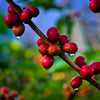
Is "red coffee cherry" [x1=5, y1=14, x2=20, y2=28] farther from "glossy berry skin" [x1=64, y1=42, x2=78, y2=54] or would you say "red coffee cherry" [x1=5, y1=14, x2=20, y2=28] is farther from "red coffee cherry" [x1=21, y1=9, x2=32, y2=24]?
"glossy berry skin" [x1=64, y1=42, x2=78, y2=54]

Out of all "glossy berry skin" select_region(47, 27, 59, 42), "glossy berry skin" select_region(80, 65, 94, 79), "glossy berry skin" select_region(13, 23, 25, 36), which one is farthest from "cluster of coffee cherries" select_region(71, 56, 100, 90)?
"glossy berry skin" select_region(13, 23, 25, 36)

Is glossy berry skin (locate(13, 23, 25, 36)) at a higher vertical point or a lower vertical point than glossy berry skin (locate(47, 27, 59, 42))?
higher

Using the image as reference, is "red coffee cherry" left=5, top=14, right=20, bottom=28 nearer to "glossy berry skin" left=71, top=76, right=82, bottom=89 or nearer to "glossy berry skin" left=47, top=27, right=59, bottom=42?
"glossy berry skin" left=47, top=27, right=59, bottom=42

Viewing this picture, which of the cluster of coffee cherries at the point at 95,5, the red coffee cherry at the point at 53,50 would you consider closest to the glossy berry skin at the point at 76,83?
the red coffee cherry at the point at 53,50

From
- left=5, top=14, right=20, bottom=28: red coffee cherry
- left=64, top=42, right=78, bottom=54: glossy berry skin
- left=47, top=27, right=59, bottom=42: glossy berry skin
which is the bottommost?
left=64, top=42, right=78, bottom=54: glossy berry skin

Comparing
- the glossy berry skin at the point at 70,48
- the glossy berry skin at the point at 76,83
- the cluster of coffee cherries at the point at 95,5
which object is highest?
the cluster of coffee cherries at the point at 95,5

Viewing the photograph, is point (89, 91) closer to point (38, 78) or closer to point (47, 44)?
point (38, 78)

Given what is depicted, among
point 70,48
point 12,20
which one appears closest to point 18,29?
point 12,20

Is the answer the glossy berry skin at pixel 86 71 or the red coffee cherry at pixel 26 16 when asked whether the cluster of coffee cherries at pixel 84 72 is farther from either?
the red coffee cherry at pixel 26 16

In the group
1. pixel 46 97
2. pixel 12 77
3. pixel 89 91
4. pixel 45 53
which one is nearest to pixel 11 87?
pixel 12 77

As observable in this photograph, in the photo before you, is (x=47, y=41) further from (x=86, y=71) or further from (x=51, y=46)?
(x=86, y=71)

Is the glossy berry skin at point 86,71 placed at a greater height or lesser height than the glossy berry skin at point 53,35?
lesser
